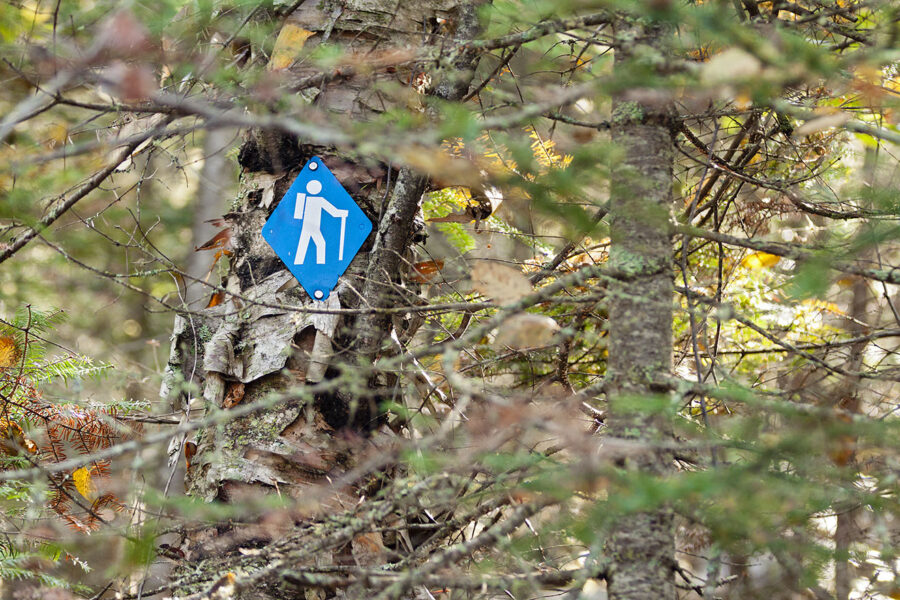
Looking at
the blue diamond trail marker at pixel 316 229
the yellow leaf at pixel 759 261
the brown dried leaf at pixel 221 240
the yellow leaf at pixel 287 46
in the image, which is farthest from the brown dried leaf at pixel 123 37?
the yellow leaf at pixel 759 261

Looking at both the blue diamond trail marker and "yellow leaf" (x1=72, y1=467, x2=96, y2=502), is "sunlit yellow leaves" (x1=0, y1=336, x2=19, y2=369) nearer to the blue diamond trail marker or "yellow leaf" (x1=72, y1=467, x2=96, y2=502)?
"yellow leaf" (x1=72, y1=467, x2=96, y2=502)

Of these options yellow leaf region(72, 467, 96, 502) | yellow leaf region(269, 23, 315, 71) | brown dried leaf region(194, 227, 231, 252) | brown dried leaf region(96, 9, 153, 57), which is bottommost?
yellow leaf region(72, 467, 96, 502)

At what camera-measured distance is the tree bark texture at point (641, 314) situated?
5.89 feet

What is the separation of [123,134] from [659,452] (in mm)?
2442

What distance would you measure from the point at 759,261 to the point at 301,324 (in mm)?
3242

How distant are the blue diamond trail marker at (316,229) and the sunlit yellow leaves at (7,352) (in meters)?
1.25

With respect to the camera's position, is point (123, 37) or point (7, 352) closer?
point (123, 37)

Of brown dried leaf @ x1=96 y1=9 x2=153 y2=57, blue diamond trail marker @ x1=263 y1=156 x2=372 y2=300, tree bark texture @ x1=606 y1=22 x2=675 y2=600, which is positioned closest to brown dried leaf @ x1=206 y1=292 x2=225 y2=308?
blue diamond trail marker @ x1=263 y1=156 x2=372 y2=300

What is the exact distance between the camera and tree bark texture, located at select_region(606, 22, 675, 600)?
179 centimetres

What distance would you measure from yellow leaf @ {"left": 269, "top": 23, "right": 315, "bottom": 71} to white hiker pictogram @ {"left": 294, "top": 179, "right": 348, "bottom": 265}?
45 centimetres

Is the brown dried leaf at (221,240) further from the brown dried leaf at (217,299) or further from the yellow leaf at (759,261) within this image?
the yellow leaf at (759,261)

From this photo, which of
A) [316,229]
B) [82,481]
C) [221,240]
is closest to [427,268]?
[316,229]

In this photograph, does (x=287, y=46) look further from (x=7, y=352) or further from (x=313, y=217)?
(x=7, y=352)

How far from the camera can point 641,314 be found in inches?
77.1
